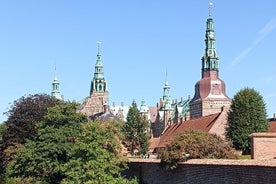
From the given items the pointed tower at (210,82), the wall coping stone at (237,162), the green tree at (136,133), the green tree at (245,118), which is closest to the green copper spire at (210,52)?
the pointed tower at (210,82)

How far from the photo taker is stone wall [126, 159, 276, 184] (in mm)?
24358

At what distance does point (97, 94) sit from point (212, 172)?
459ft

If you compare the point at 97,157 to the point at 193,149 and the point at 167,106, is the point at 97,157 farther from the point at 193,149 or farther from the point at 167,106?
the point at 167,106

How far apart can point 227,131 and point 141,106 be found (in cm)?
11495

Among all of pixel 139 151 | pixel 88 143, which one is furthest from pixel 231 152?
pixel 139 151

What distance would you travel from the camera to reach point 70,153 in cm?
4097

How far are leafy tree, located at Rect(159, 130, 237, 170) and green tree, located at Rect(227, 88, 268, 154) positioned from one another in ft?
39.6

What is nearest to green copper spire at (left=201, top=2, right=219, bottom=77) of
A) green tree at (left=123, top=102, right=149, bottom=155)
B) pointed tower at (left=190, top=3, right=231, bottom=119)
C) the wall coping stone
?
pointed tower at (left=190, top=3, right=231, bottom=119)

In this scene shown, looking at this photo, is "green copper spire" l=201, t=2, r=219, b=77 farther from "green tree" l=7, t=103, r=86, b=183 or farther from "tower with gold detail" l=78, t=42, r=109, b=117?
"green tree" l=7, t=103, r=86, b=183

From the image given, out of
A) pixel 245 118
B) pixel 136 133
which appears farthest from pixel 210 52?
pixel 245 118

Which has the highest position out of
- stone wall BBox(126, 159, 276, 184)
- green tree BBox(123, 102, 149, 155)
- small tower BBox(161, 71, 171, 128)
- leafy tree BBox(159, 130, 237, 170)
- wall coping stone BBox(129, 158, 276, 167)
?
small tower BBox(161, 71, 171, 128)

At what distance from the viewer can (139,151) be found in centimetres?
7231

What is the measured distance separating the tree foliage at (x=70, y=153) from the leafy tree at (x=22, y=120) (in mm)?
4913

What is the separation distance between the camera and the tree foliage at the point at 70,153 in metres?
37.9
